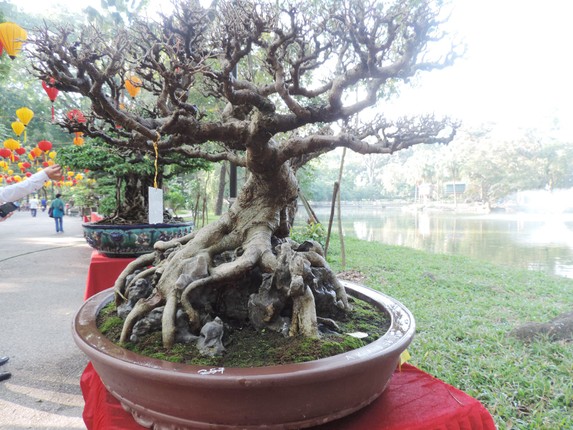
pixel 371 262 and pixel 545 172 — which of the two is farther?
pixel 545 172

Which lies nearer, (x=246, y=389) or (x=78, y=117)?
(x=246, y=389)

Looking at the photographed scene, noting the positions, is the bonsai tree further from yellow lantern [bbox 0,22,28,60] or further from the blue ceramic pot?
yellow lantern [bbox 0,22,28,60]

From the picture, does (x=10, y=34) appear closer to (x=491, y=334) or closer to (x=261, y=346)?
(x=261, y=346)

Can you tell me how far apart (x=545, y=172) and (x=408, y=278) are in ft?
88.7

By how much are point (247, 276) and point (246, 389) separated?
62 cm

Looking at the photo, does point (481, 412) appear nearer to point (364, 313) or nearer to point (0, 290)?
point (364, 313)

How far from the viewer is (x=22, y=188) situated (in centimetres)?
212

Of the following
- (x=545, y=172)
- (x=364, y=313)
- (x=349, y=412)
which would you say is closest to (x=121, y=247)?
(x=364, y=313)

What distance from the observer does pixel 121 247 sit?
8.38 ft

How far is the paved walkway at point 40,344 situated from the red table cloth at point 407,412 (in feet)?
4.01

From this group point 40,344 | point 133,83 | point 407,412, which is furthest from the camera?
point 40,344

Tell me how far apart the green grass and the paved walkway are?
90.1 inches

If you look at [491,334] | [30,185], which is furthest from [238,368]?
Answer: [491,334]

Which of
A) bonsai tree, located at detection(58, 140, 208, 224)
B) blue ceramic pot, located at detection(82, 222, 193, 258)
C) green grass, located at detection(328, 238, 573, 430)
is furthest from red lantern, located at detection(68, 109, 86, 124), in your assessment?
green grass, located at detection(328, 238, 573, 430)
